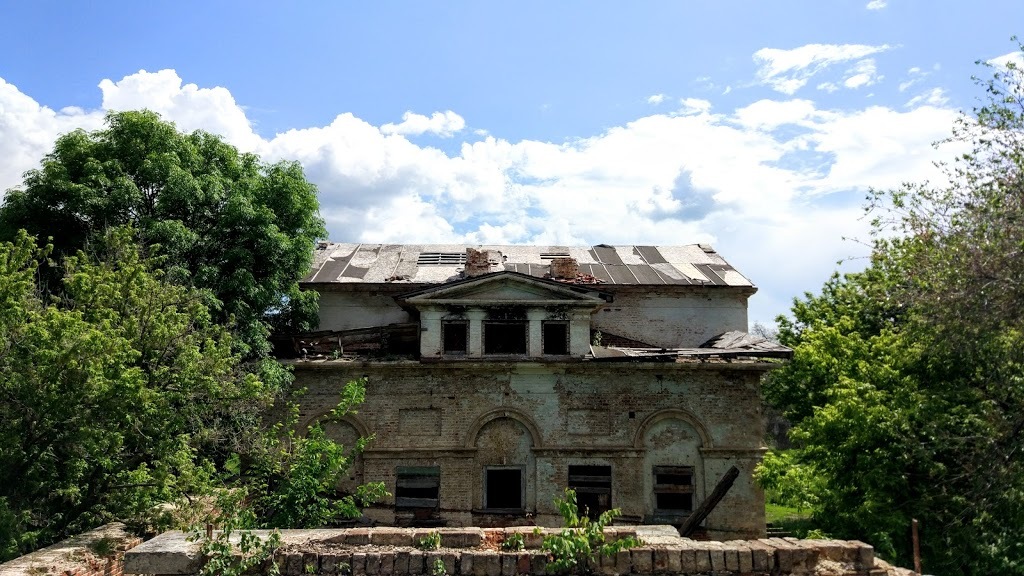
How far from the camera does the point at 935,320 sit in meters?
13.2

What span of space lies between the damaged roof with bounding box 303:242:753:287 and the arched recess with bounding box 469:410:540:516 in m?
4.74

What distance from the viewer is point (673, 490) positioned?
18.8 meters

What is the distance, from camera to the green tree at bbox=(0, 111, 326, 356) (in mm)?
17141

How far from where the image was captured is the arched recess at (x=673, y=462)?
1881cm

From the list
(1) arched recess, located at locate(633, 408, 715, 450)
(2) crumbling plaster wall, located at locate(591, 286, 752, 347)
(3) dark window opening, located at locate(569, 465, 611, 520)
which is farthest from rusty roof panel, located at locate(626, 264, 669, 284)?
(3) dark window opening, located at locate(569, 465, 611, 520)

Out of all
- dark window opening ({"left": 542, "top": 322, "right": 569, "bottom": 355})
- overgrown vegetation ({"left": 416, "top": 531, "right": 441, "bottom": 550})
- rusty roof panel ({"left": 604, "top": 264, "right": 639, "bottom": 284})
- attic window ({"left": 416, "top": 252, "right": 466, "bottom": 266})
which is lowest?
overgrown vegetation ({"left": 416, "top": 531, "right": 441, "bottom": 550})

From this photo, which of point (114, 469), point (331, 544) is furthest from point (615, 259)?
point (331, 544)

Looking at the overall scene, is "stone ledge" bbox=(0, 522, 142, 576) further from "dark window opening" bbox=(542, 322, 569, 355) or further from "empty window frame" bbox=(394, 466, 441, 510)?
"dark window opening" bbox=(542, 322, 569, 355)

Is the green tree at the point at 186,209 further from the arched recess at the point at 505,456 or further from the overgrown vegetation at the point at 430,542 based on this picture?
the overgrown vegetation at the point at 430,542

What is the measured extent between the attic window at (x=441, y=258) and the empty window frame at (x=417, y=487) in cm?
749

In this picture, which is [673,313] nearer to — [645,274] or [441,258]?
[645,274]

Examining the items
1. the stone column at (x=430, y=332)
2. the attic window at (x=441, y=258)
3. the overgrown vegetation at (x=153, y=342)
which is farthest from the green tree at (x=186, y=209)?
the attic window at (x=441, y=258)

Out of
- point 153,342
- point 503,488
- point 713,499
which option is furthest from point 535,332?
point 153,342

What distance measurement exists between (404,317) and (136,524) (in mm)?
10638
